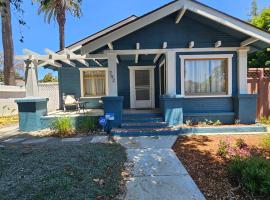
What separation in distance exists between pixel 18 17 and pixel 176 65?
18.3 ft

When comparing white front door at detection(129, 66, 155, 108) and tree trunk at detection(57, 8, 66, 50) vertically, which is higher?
tree trunk at detection(57, 8, 66, 50)

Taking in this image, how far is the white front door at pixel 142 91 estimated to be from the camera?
38.4 feet

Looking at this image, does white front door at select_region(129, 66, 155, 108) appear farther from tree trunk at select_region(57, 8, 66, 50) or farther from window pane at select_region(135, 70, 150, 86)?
tree trunk at select_region(57, 8, 66, 50)

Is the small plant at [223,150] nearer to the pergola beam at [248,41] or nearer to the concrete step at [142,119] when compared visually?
the concrete step at [142,119]

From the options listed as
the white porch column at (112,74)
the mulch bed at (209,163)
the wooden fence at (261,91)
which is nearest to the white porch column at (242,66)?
the wooden fence at (261,91)

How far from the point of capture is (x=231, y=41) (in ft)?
28.8

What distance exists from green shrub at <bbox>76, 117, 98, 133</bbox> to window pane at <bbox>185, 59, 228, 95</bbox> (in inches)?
144

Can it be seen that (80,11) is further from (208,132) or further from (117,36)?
(208,132)

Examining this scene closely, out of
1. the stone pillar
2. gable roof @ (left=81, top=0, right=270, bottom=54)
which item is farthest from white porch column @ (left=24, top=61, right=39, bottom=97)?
gable roof @ (left=81, top=0, right=270, bottom=54)

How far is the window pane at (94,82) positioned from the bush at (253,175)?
10.2m

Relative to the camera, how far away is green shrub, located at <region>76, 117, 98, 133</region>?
8.99 m

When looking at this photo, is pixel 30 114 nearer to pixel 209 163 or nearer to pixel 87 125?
pixel 87 125

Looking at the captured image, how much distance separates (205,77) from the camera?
9.08 meters

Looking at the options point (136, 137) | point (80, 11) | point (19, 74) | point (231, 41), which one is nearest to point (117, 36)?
point (136, 137)
